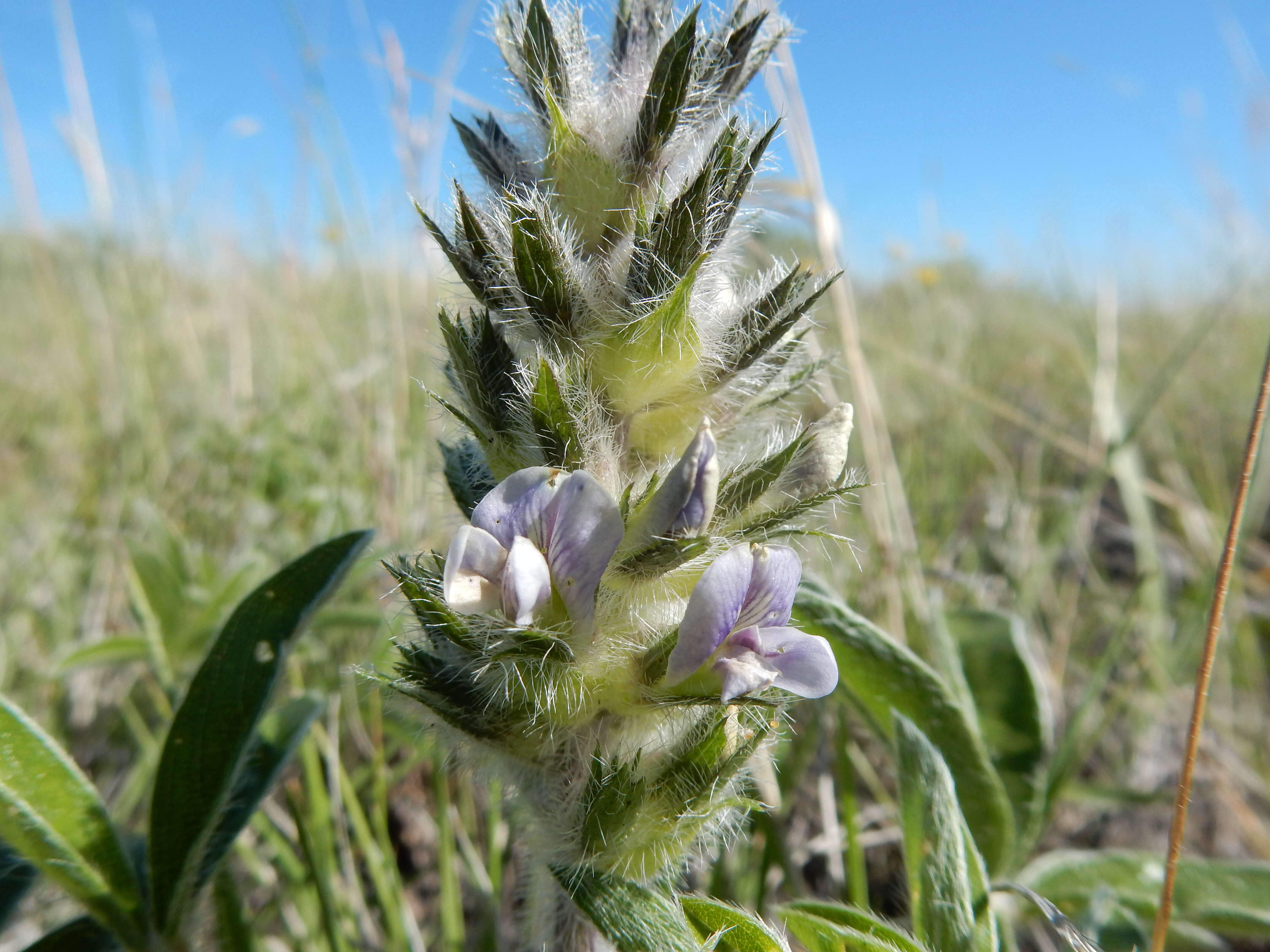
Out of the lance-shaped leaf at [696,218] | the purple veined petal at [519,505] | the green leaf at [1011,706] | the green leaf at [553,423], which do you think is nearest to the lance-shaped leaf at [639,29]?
the lance-shaped leaf at [696,218]

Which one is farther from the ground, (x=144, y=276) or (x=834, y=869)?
(x=144, y=276)

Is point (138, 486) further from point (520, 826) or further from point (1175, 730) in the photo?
point (1175, 730)

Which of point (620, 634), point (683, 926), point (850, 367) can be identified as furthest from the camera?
point (850, 367)

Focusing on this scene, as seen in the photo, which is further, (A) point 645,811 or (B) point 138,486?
(B) point 138,486

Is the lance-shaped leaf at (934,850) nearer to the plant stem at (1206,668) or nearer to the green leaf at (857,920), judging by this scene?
the green leaf at (857,920)

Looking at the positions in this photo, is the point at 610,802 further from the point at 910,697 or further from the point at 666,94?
the point at 666,94

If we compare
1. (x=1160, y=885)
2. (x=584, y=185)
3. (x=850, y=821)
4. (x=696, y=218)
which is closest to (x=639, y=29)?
A: (x=584, y=185)

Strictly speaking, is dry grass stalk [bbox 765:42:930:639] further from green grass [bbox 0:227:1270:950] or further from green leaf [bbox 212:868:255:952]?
green leaf [bbox 212:868:255:952]

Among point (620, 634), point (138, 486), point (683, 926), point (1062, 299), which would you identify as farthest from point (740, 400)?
point (1062, 299)
